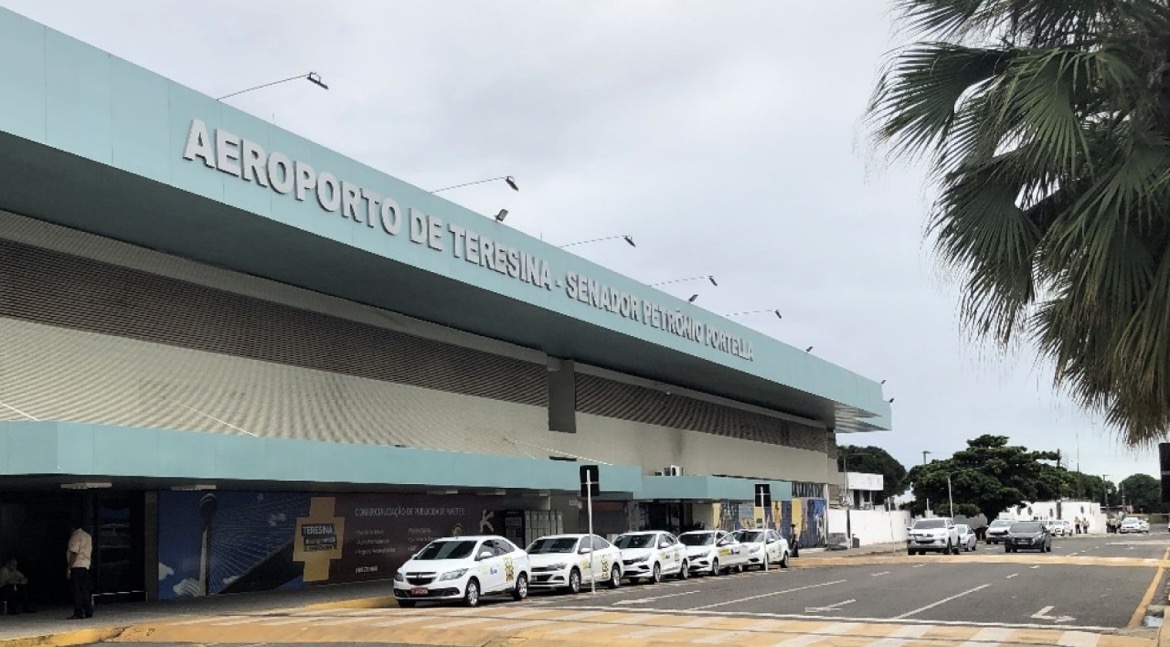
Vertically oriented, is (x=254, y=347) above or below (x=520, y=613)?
above

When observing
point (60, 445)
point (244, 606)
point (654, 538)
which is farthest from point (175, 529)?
point (654, 538)

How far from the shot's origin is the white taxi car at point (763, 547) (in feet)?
135

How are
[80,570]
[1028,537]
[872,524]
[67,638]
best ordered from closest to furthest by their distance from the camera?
[67,638] → [80,570] → [1028,537] → [872,524]

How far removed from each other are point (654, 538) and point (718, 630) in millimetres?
16980

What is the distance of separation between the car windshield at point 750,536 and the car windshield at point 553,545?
11745mm

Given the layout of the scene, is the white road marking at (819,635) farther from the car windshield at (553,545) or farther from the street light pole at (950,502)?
the street light pole at (950,502)

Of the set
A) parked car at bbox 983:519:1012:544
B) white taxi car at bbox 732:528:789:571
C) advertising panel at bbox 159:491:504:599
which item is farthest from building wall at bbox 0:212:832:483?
parked car at bbox 983:519:1012:544

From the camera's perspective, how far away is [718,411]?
56656 mm

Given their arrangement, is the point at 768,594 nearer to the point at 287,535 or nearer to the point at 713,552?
the point at 713,552

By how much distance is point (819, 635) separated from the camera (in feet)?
56.7

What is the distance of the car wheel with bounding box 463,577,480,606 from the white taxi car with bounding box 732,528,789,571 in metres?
17.1

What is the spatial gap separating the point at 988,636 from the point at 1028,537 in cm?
3911

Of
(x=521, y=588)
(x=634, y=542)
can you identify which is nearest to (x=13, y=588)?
(x=521, y=588)

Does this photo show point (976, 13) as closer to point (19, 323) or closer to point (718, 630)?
point (718, 630)
